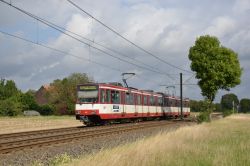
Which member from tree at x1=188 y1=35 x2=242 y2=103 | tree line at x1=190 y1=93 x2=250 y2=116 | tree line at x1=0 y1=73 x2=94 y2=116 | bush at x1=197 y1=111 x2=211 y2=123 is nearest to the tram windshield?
bush at x1=197 y1=111 x2=211 y2=123

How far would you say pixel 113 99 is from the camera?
3759 cm

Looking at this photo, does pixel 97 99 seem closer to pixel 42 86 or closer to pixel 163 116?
pixel 163 116

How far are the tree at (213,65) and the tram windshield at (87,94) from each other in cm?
1906

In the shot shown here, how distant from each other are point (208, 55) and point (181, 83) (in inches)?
420

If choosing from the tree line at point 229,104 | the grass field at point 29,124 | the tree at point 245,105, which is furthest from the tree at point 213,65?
the tree at point 245,105

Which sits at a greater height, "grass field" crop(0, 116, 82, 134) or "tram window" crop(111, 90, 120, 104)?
"tram window" crop(111, 90, 120, 104)

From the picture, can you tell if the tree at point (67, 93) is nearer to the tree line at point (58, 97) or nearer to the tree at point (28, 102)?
the tree line at point (58, 97)

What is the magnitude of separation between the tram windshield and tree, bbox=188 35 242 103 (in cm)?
1906

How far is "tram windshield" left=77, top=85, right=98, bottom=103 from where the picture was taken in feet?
117

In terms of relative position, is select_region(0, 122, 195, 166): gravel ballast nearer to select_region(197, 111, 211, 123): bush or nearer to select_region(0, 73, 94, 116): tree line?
select_region(197, 111, 211, 123): bush

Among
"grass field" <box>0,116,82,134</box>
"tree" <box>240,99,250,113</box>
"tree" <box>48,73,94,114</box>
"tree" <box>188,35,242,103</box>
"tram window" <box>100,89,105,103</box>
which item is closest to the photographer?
"tram window" <box>100,89,105,103</box>

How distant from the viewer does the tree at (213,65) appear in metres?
51.2

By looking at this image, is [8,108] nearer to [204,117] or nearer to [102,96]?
[204,117]

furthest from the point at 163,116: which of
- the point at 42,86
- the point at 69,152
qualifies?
the point at 42,86
